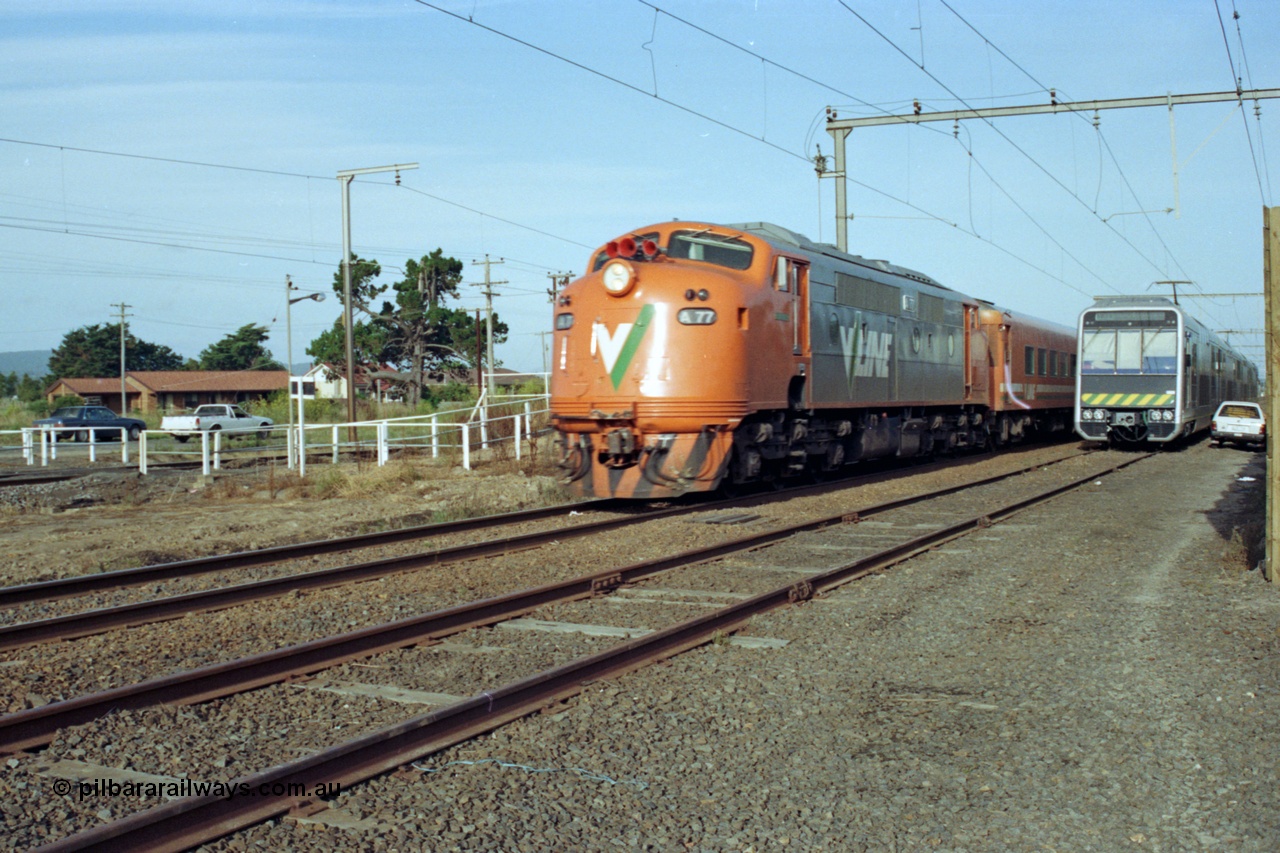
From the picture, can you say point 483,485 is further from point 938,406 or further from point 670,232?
point 938,406

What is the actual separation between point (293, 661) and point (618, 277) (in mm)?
7931

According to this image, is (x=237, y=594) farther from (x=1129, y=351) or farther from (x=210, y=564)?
(x=1129, y=351)

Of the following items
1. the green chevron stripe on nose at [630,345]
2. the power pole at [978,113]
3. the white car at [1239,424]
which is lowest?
the white car at [1239,424]

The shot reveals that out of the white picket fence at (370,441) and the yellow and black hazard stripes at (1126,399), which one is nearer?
the white picket fence at (370,441)

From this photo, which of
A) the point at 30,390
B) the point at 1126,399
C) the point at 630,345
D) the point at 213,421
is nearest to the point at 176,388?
the point at 30,390

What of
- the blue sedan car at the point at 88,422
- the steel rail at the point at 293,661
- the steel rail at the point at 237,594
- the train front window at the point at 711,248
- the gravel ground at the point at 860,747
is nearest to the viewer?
the gravel ground at the point at 860,747

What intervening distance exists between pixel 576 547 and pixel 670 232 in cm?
504

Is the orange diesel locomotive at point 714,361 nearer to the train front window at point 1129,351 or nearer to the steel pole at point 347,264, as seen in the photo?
the train front window at point 1129,351

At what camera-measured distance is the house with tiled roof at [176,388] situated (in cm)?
7869

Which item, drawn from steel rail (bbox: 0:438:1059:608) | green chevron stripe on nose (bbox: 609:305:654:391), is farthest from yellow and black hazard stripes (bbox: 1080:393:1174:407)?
green chevron stripe on nose (bbox: 609:305:654:391)

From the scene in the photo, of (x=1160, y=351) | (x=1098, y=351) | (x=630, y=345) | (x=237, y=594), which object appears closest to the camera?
(x=237, y=594)

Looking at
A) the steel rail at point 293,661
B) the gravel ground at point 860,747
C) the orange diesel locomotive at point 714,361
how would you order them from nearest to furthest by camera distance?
the gravel ground at point 860,747 < the steel rail at point 293,661 < the orange diesel locomotive at point 714,361

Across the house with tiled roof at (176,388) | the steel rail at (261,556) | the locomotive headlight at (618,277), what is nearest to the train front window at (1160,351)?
the steel rail at (261,556)

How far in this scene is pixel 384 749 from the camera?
179 inches
